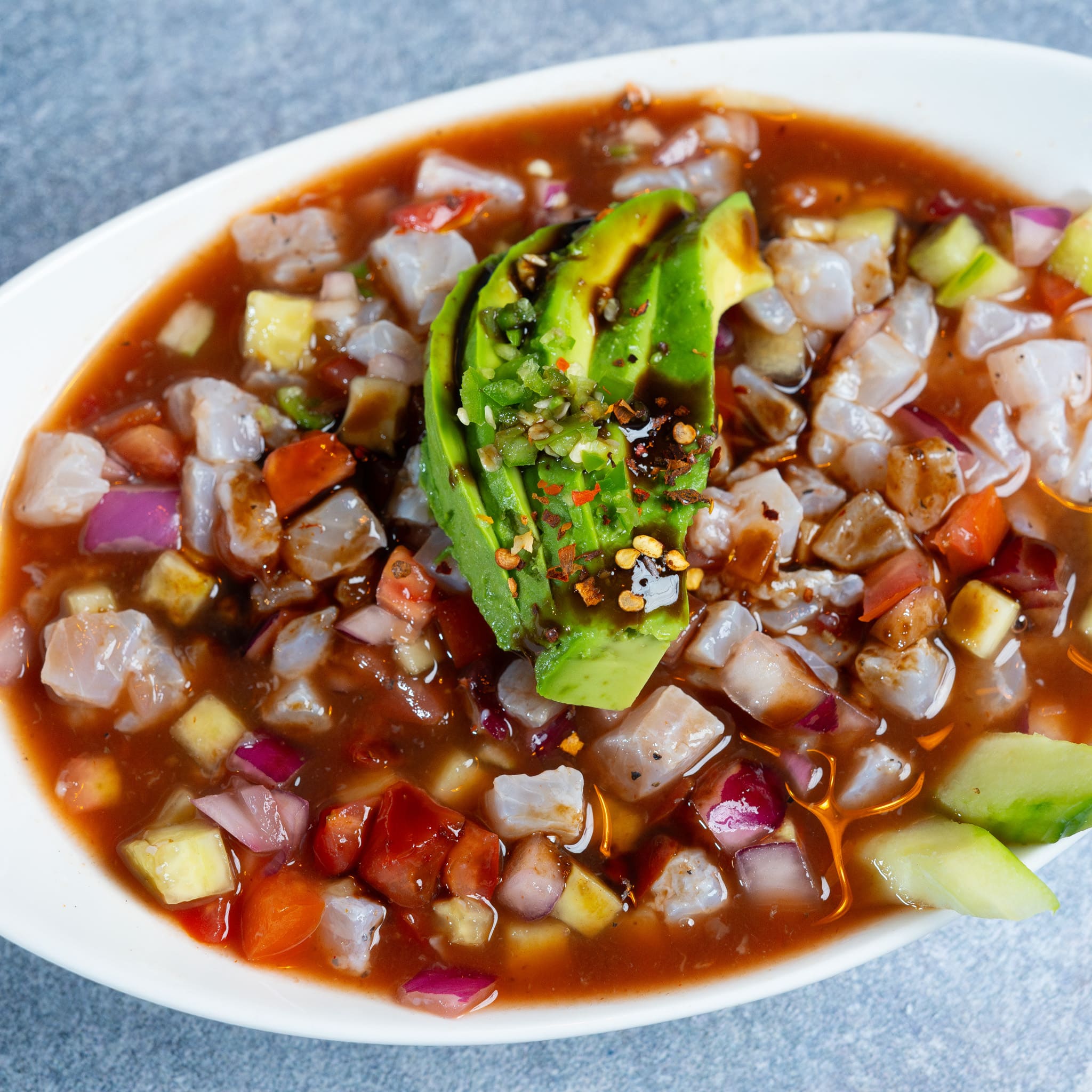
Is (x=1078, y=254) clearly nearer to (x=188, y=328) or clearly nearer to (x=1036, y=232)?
(x=1036, y=232)

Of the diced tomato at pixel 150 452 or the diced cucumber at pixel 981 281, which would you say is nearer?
the diced tomato at pixel 150 452

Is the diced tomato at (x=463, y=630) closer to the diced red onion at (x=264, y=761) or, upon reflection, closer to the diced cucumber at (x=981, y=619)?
the diced red onion at (x=264, y=761)

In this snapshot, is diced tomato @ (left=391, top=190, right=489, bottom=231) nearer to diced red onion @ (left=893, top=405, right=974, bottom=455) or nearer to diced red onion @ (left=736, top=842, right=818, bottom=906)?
diced red onion @ (left=893, top=405, right=974, bottom=455)

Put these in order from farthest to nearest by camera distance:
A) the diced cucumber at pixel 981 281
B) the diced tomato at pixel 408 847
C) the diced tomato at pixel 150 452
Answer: the diced cucumber at pixel 981 281
the diced tomato at pixel 150 452
the diced tomato at pixel 408 847

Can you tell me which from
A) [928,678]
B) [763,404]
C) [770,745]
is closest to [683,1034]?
[770,745]

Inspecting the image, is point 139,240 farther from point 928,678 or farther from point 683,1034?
point 683,1034

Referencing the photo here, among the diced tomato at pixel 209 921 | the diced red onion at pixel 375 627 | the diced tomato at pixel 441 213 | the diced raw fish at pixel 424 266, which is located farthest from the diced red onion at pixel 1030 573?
the diced tomato at pixel 209 921
